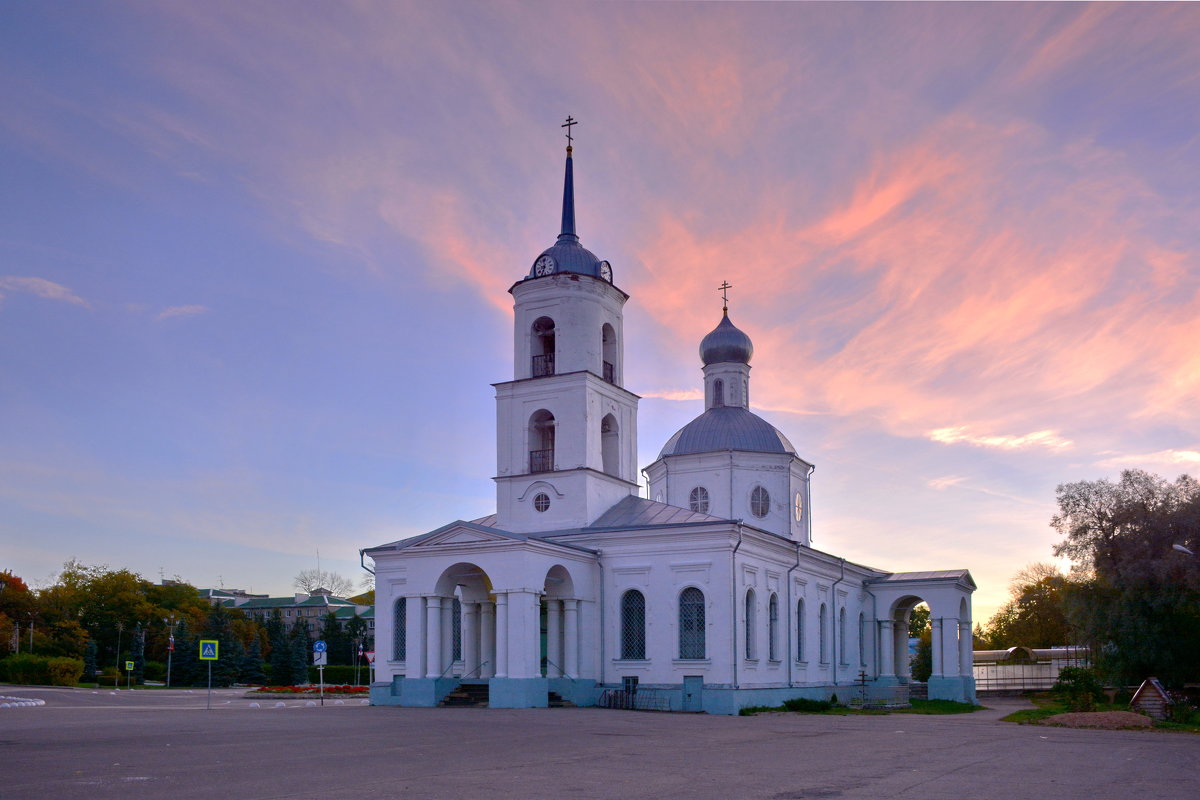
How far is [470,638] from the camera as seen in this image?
36875mm

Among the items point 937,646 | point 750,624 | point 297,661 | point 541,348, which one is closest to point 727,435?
point 541,348

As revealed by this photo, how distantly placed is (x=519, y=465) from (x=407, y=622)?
6945 mm

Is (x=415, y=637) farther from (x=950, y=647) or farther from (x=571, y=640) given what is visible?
(x=950, y=647)

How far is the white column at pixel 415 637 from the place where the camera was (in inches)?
1357

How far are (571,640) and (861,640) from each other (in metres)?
19.0

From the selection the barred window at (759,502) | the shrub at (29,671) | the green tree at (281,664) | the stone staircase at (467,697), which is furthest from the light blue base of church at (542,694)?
the green tree at (281,664)

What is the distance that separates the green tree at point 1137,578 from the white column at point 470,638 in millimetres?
21746

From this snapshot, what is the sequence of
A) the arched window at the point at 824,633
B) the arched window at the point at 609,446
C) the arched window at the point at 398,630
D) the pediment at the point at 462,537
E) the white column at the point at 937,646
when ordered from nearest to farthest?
1. the pediment at the point at 462,537
2. the arched window at the point at 398,630
3. the arched window at the point at 609,446
4. the arched window at the point at 824,633
5. the white column at the point at 937,646

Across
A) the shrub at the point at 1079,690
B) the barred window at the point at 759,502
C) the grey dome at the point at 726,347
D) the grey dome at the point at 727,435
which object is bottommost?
the shrub at the point at 1079,690

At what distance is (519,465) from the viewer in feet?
128

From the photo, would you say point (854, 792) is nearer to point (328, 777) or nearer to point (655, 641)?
point (328, 777)

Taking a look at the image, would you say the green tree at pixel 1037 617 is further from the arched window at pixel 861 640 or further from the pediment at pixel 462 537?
the pediment at pixel 462 537

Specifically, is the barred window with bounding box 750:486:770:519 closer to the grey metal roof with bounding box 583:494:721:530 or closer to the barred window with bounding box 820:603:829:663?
the barred window with bounding box 820:603:829:663

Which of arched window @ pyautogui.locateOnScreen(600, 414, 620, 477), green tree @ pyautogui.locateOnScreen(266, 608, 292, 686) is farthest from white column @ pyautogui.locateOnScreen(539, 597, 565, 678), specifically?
green tree @ pyautogui.locateOnScreen(266, 608, 292, 686)
